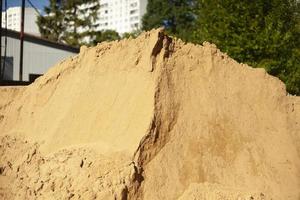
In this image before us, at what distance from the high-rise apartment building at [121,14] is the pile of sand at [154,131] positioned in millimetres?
87828

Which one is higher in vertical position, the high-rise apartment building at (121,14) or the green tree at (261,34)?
the high-rise apartment building at (121,14)

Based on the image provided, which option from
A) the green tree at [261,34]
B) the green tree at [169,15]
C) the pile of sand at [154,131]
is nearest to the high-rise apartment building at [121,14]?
the green tree at [169,15]

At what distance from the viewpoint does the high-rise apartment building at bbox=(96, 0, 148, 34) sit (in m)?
96.8

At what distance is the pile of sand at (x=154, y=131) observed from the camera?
5.93 m

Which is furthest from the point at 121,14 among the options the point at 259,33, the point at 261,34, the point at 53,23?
the point at 261,34

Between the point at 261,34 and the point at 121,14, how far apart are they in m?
88.2

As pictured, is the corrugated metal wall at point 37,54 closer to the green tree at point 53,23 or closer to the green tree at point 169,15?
the green tree at point 53,23

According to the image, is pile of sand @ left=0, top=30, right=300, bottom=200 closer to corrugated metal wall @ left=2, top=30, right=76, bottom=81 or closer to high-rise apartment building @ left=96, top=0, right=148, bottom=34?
corrugated metal wall @ left=2, top=30, right=76, bottom=81

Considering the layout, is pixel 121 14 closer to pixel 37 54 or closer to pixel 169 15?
pixel 169 15

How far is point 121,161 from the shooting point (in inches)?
228

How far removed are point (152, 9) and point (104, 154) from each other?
136ft

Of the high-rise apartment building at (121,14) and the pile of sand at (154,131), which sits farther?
the high-rise apartment building at (121,14)

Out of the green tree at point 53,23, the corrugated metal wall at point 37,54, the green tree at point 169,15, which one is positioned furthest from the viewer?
the green tree at point 169,15

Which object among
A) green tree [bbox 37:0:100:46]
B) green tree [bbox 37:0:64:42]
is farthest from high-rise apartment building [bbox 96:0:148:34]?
green tree [bbox 37:0:64:42]
